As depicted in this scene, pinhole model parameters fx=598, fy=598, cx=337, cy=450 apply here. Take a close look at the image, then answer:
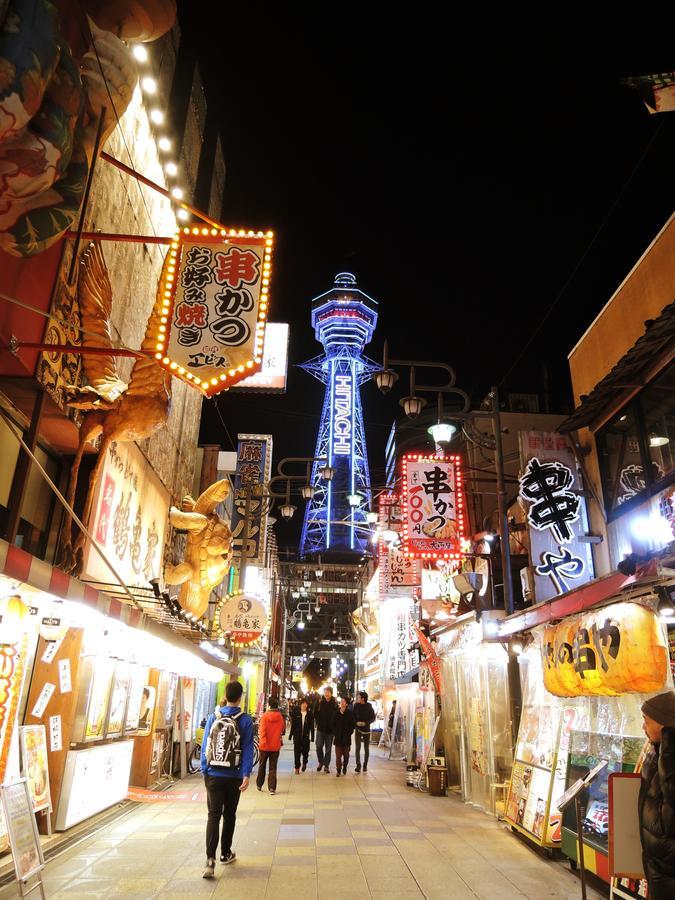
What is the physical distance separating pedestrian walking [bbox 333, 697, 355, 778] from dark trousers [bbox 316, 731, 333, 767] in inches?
27.0

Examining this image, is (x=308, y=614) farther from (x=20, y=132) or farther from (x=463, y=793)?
(x=20, y=132)

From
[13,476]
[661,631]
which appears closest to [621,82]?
[661,631]

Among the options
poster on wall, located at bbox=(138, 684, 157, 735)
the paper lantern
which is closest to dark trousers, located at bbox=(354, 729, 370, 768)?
poster on wall, located at bbox=(138, 684, 157, 735)

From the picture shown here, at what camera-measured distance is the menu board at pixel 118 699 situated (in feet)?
33.8

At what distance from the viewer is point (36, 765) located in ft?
22.6

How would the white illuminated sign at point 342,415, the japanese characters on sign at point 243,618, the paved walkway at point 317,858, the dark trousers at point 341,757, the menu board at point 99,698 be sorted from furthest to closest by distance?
the white illuminated sign at point 342,415 → the dark trousers at point 341,757 → the japanese characters on sign at point 243,618 → the menu board at point 99,698 → the paved walkway at point 317,858

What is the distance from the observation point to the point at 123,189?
34.2 feet

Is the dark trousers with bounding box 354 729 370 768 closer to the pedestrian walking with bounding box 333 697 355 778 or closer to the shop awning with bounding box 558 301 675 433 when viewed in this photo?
the pedestrian walking with bounding box 333 697 355 778

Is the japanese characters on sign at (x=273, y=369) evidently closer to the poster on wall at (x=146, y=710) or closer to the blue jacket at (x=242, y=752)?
the poster on wall at (x=146, y=710)

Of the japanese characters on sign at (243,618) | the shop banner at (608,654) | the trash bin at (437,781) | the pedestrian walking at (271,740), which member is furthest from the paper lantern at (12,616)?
the trash bin at (437,781)

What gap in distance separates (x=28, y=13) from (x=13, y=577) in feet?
12.6

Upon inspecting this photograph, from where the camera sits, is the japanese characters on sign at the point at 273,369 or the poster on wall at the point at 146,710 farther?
the japanese characters on sign at the point at 273,369

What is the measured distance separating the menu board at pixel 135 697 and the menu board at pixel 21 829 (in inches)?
257

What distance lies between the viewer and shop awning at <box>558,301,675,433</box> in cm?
838
